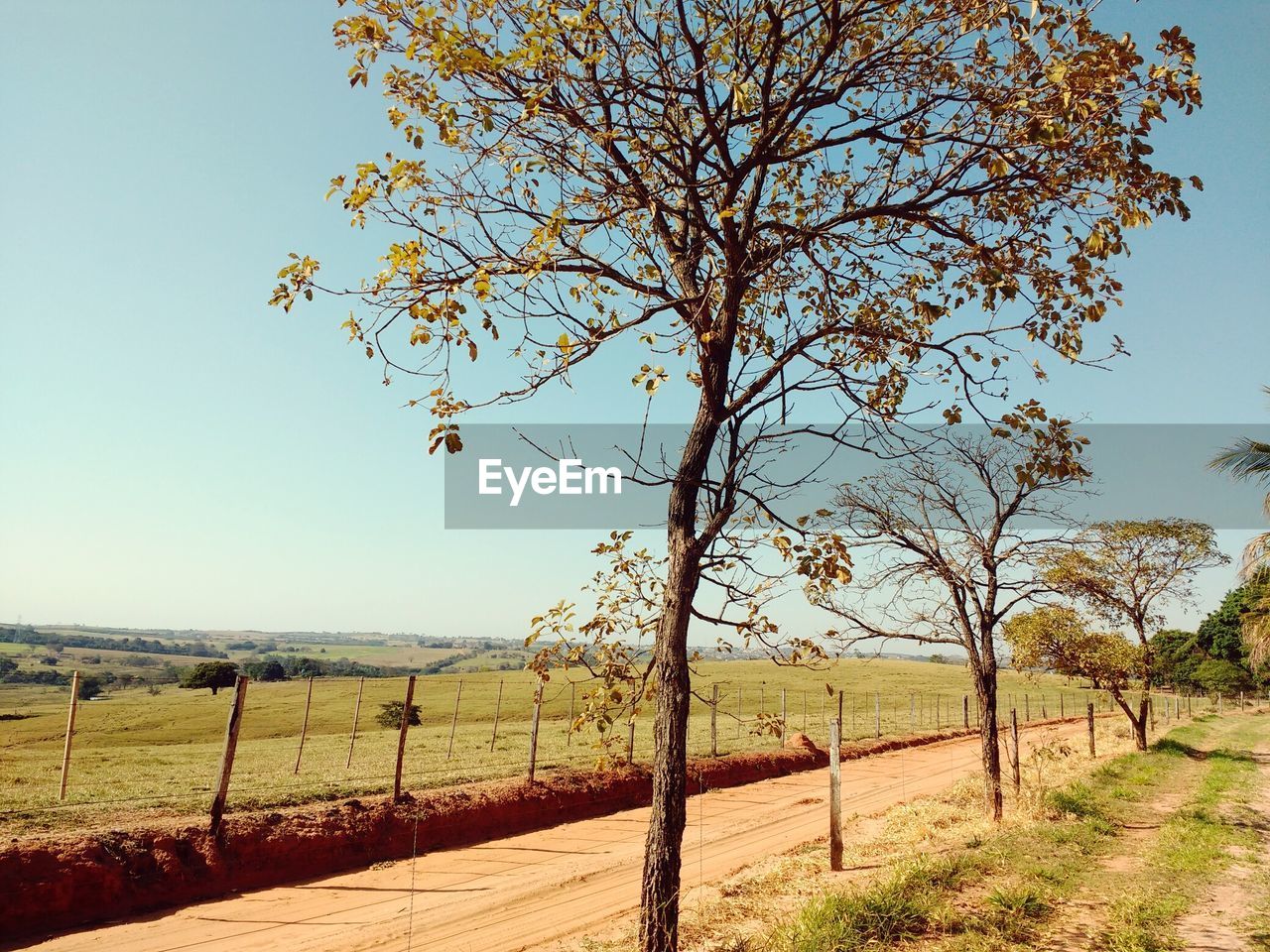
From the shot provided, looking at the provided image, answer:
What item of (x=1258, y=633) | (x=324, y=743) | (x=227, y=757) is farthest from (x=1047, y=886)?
(x=324, y=743)

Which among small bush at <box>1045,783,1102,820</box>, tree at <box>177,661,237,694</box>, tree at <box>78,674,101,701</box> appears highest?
small bush at <box>1045,783,1102,820</box>

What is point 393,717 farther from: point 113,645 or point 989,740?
point 113,645

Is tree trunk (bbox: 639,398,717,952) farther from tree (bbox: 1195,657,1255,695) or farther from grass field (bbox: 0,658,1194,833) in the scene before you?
tree (bbox: 1195,657,1255,695)

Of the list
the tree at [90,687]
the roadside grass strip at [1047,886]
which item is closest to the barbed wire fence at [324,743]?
the roadside grass strip at [1047,886]

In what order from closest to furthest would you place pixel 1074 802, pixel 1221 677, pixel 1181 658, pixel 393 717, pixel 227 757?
1. pixel 227 757
2. pixel 1074 802
3. pixel 393 717
4. pixel 1221 677
5. pixel 1181 658

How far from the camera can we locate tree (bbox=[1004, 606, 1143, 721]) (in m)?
20.3

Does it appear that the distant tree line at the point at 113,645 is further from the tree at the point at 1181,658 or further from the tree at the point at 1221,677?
the tree at the point at 1221,677

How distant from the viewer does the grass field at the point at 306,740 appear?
46.6 feet

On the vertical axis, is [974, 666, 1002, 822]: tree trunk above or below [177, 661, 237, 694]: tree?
above

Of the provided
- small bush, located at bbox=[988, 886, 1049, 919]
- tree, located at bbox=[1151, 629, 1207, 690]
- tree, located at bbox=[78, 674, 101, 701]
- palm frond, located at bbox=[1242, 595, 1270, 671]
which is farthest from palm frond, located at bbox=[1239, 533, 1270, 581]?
tree, located at bbox=[78, 674, 101, 701]

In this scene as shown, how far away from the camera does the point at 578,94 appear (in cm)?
528

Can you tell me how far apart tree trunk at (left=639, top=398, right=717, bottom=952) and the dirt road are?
12.5ft

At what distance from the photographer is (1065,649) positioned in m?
20.7

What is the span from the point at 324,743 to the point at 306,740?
216cm
